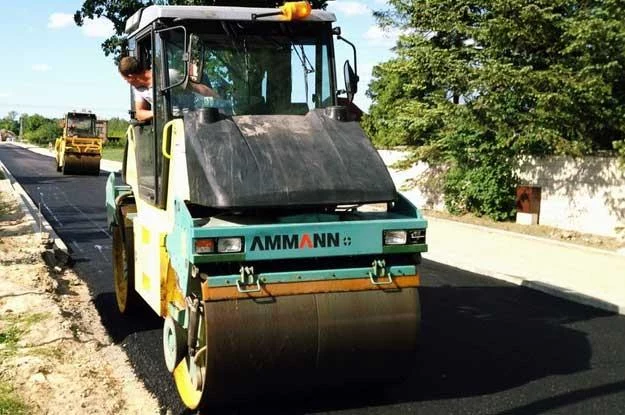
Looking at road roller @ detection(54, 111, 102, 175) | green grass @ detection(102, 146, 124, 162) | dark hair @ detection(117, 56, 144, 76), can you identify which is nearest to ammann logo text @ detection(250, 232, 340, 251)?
dark hair @ detection(117, 56, 144, 76)

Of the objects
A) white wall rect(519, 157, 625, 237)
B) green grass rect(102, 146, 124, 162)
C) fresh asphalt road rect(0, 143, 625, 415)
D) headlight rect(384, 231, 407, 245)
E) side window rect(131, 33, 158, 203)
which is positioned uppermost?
side window rect(131, 33, 158, 203)

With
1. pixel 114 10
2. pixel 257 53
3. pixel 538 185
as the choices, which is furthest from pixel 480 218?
pixel 114 10

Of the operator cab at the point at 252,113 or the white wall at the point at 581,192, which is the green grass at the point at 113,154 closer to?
the white wall at the point at 581,192

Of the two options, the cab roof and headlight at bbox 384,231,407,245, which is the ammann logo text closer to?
headlight at bbox 384,231,407,245

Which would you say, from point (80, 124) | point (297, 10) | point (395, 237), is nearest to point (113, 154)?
point (80, 124)

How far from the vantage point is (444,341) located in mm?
6449

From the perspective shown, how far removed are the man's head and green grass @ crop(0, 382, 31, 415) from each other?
2.39m

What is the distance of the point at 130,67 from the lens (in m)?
5.61

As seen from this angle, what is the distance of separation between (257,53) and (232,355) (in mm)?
2344

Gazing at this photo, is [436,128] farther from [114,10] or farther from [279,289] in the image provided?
[114,10]

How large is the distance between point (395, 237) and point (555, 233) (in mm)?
10034

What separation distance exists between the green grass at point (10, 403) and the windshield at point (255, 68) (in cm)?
220

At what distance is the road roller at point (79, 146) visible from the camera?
30109mm

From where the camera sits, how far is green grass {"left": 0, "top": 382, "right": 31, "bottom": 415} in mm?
4543
